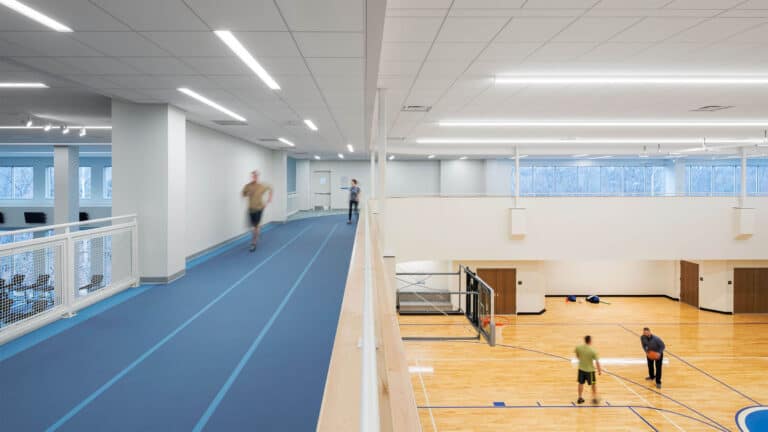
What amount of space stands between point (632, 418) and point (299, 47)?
965 cm

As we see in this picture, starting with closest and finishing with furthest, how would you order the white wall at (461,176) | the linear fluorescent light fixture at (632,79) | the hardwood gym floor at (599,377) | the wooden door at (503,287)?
the linear fluorescent light fixture at (632,79)
the hardwood gym floor at (599,377)
the wooden door at (503,287)
the white wall at (461,176)

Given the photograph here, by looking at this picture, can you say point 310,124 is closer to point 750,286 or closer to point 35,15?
point 35,15

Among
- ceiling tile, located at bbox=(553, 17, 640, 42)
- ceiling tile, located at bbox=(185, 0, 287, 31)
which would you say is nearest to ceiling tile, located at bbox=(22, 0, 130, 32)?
ceiling tile, located at bbox=(185, 0, 287, 31)

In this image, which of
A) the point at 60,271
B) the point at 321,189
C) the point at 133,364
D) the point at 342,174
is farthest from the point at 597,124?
the point at 321,189

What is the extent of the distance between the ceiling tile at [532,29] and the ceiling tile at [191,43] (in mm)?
2665

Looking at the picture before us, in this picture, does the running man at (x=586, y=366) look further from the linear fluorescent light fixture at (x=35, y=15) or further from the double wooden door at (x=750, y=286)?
the double wooden door at (x=750, y=286)

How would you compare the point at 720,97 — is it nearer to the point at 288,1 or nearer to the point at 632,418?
the point at 632,418

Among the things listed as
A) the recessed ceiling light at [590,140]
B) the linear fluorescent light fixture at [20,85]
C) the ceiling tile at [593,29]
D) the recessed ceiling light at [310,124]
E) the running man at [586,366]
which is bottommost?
the running man at [586,366]

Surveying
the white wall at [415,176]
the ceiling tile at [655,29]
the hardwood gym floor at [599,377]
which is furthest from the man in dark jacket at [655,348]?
the white wall at [415,176]

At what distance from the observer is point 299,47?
4.00 metres

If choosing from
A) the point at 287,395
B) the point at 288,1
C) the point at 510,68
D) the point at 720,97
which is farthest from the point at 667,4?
the point at 720,97

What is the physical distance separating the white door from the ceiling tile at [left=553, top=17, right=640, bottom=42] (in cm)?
2017

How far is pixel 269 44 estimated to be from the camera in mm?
A: 3924

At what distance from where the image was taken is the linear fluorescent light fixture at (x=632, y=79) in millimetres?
5874
